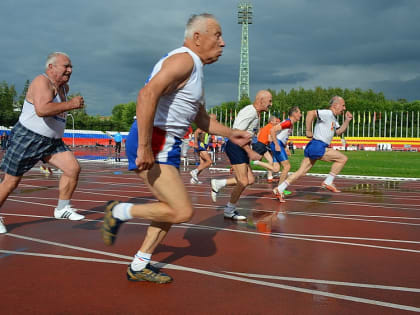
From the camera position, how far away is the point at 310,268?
11.2 ft

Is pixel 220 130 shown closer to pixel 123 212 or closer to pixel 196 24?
pixel 196 24

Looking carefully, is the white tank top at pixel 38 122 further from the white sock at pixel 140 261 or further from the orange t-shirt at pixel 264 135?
the orange t-shirt at pixel 264 135

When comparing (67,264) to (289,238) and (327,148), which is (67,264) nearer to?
(289,238)

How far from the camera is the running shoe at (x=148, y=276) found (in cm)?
296

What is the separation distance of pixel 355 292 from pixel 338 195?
5888 millimetres

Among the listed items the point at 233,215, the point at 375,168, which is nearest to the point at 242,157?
the point at 233,215

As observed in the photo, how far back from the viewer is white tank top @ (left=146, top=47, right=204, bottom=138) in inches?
111

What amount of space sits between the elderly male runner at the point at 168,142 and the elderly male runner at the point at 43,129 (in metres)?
1.73

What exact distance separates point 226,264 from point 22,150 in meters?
2.76

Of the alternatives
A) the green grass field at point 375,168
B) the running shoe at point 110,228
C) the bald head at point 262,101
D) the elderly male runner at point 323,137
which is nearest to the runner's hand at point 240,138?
the running shoe at point 110,228

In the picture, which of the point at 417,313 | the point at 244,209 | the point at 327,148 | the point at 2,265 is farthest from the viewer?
the point at 327,148

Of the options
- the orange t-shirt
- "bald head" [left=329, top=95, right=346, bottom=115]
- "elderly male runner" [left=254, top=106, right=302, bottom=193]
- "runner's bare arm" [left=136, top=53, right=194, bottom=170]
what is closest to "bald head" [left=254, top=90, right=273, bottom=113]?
"elderly male runner" [left=254, top=106, right=302, bottom=193]

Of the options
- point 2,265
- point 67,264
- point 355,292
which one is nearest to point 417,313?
point 355,292

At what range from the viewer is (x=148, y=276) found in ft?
9.71
